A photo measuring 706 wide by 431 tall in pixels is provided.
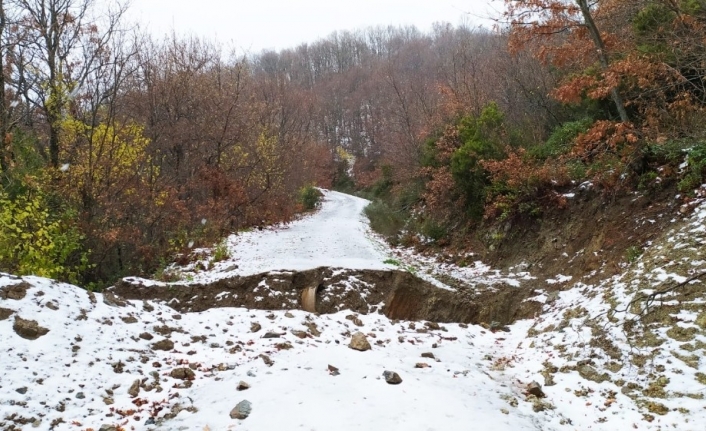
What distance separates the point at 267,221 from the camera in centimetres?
2017

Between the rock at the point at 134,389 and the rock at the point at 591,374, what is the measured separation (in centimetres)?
562

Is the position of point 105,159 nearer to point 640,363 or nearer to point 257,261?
point 257,261

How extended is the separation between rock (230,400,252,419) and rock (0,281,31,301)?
3674 mm

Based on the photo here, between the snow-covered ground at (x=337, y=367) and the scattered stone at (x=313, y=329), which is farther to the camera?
the scattered stone at (x=313, y=329)

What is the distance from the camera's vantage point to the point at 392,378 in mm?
5598

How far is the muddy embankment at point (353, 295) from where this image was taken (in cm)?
890

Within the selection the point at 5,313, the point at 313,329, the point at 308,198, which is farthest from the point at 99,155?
the point at 308,198

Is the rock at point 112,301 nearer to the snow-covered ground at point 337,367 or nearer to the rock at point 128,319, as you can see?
the snow-covered ground at point 337,367

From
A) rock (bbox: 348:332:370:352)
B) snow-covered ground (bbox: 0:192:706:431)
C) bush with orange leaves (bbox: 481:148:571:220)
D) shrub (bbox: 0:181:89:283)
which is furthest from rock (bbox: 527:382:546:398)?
shrub (bbox: 0:181:89:283)

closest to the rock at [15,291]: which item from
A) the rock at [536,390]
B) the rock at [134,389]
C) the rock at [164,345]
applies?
the rock at [164,345]

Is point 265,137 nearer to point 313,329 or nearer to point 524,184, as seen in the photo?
point 524,184

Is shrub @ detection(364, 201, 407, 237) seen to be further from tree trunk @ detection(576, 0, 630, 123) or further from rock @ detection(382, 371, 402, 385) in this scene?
rock @ detection(382, 371, 402, 385)

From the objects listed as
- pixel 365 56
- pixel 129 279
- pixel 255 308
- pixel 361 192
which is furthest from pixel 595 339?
pixel 365 56

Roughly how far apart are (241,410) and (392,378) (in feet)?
6.22
